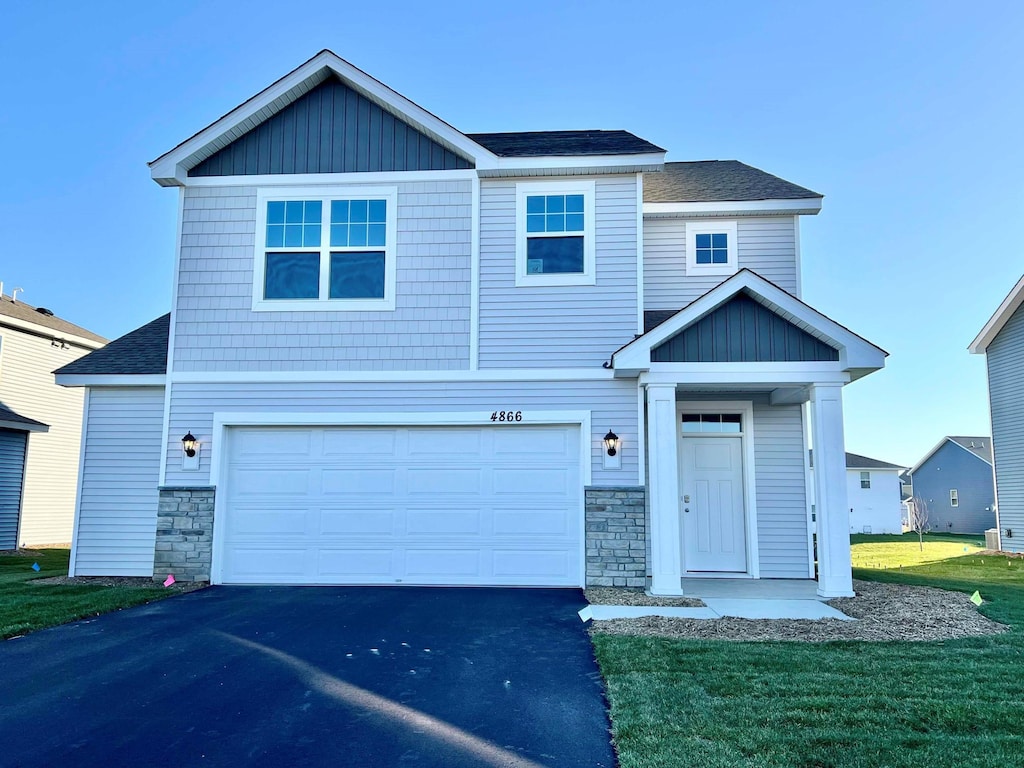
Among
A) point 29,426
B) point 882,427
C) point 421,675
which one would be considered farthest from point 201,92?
point 882,427

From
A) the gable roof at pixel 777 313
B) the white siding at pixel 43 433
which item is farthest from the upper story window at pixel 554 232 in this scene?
the white siding at pixel 43 433

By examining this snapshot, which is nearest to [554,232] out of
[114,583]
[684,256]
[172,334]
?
[684,256]

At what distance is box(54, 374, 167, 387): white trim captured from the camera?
1018 centimetres

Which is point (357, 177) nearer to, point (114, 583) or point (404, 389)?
point (404, 389)

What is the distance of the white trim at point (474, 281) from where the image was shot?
9.64 m

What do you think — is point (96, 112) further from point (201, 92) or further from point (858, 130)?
point (858, 130)

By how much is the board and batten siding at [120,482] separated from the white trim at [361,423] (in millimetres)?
1258

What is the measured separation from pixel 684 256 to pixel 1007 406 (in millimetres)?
11942

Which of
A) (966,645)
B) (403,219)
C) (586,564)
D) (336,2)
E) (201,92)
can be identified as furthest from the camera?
(201,92)

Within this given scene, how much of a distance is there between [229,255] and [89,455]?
370cm

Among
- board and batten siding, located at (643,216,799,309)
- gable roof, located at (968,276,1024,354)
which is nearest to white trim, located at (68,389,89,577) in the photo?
board and batten siding, located at (643,216,799,309)

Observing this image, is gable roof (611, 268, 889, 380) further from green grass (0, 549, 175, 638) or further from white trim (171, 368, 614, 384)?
green grass (0, 549, 175, 638)

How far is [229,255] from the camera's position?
1000cm

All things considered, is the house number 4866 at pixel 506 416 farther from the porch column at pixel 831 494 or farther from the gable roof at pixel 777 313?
the porch column at pixel 831 494
